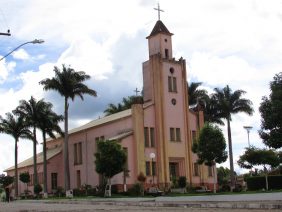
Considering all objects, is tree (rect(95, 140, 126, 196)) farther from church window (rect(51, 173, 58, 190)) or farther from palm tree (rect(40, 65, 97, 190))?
church window (rect(51, 173, 58, 190))

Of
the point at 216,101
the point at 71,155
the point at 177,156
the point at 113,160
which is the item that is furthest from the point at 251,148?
the point at 113,160

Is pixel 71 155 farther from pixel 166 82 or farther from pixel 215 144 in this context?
pixel 215 144

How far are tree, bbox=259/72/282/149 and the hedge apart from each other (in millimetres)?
23498

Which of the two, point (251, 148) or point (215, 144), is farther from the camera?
point (251, 148)

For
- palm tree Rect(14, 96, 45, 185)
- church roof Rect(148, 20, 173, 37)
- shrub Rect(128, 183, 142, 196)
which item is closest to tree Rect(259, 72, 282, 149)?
shrub Rect(128, 183, 142, 196)

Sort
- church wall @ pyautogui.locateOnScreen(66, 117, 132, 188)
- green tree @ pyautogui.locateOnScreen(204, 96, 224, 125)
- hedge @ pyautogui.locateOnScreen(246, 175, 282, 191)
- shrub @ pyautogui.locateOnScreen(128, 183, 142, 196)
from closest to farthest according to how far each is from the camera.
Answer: hedge @ pyautogui.locateOnScreen(246, 175, 282, 191), shrub @ pyautogui.locateOnScreen(128, 183, 142, 196), church wall @ pyautogui.locateOnScreen(66, 117, 132, 188), green tree @ pyautogui.locateOnScreen(204, 96, 224, 125)

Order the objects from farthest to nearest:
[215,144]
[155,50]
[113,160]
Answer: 1. [155,50]
2. [113,160]
3. [215,144]

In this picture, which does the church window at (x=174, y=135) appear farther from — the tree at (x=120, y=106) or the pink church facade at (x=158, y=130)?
the tree at (x=120, y=106)

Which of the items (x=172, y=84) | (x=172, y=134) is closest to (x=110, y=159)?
(x=172, y=134)

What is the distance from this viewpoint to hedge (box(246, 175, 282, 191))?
4609 centimetres

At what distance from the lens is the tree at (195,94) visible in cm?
6844

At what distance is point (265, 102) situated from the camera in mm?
23844

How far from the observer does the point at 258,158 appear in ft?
220

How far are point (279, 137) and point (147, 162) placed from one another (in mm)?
35642
